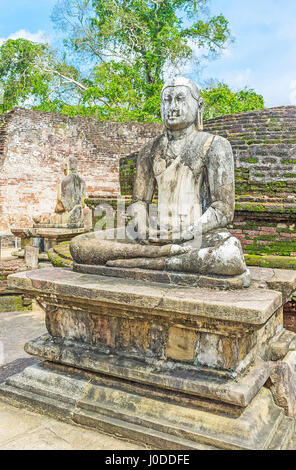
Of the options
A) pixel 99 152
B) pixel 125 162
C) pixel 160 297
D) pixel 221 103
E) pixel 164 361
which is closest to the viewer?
pixel 160 297

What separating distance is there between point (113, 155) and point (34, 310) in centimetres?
919

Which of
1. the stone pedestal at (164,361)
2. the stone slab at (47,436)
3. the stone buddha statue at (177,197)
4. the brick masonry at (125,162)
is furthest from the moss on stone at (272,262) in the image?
the stone slab at (47,436)

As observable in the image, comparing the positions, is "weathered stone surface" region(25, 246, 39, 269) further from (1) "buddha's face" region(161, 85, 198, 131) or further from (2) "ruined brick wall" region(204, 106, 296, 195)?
(1) "buddha's face" region(161, 85, 198, 131)

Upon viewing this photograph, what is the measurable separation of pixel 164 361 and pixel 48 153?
36.8ft

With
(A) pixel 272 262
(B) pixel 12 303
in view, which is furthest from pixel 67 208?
(A) pixel 272 262

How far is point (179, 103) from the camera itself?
228 centimetres

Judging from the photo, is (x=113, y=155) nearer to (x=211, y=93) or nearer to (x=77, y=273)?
(x=211, y=93)

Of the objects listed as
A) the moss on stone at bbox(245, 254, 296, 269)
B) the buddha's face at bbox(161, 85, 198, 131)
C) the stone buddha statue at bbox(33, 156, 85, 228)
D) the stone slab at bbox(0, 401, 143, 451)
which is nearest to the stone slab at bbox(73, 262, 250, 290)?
the stone slab at bbox(0, 401, 143, 451)

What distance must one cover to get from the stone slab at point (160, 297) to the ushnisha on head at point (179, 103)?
943 millimetres

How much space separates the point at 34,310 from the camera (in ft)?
16.1

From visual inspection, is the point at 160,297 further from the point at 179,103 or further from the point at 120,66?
the point at 120,66

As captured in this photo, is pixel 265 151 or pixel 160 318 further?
pixel 265 151

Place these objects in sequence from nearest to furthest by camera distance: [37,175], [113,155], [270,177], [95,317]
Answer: [95,317]
[270,177]
[37,175]
[113,155]

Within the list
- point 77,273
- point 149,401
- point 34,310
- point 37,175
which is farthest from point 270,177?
point 37,175
